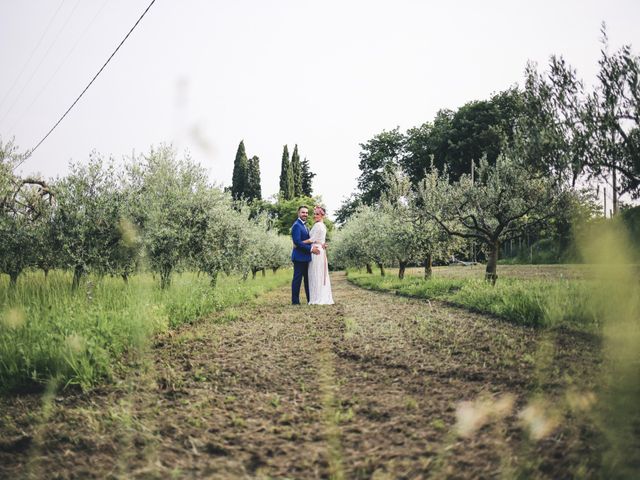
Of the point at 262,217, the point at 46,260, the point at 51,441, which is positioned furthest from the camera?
the point at 262,217

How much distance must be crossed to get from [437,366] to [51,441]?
3986 mm

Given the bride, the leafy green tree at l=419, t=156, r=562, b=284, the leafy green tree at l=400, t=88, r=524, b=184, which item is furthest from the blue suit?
the leafy green tree at l=400, t=88, r=524, b=184

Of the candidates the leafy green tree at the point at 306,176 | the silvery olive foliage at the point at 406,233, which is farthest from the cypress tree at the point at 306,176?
the silvery olive foliage at the point at 406,233

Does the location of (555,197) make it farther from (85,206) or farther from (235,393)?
(85,206)

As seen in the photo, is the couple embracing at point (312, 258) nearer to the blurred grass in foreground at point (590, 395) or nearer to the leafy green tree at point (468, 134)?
the blurred grass in foreground at point (590, 395)

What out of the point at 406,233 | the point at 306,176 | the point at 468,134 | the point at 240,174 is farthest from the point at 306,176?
the point at 406,233

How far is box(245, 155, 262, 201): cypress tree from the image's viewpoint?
228 feet

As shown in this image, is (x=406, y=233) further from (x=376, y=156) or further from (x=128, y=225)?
(x=376, y=156)

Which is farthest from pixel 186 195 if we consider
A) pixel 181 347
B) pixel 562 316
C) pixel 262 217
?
pixel 262 217

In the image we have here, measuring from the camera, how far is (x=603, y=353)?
4.68 metres

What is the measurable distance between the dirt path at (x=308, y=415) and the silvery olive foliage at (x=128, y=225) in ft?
21.8

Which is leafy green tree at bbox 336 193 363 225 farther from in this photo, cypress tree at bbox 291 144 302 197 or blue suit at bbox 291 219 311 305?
blue suit at bbox 291 219 311 305

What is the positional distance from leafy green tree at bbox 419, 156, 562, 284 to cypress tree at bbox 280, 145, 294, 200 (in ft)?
185

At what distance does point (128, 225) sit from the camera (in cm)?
1208
